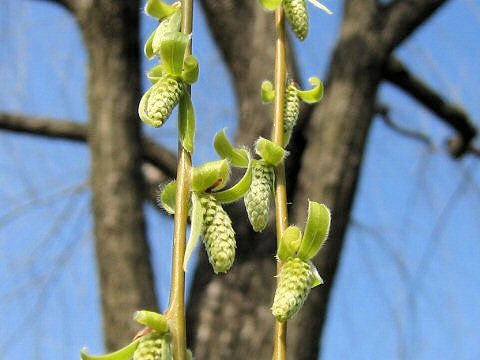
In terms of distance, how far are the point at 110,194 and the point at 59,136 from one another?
1.14ft

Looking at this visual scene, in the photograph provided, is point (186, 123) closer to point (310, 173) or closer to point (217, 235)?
point (217, 235)

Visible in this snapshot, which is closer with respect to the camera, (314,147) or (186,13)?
(186,13)

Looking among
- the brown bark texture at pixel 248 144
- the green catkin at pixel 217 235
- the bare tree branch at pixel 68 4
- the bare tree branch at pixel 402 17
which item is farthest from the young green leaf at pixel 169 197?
the bare tree branch at pixel 68 4

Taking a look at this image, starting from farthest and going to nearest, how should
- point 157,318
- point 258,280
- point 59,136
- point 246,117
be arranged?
point 59,136, point 246,117, point 258,280, point 157,318

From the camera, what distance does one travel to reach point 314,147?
1434mm

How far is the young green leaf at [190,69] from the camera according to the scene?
0.32 m

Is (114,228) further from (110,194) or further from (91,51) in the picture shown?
(91,51)

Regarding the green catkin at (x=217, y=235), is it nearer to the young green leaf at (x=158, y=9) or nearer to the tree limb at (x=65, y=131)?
the young green leaf at (x=158, y=9)

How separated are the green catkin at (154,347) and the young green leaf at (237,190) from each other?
0.24 feet

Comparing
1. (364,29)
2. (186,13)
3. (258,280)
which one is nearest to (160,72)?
(186,13)

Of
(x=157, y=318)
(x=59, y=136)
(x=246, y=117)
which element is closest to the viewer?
(x=157, y=318)

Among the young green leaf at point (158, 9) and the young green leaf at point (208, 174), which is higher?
the young green leaf at point (158, 9)

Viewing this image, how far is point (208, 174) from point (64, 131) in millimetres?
1452

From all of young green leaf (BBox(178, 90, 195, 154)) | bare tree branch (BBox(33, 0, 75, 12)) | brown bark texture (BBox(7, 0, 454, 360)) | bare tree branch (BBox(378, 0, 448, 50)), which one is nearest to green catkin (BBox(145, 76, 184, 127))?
young green leaf (BBox(178, 90, 195, 154))
